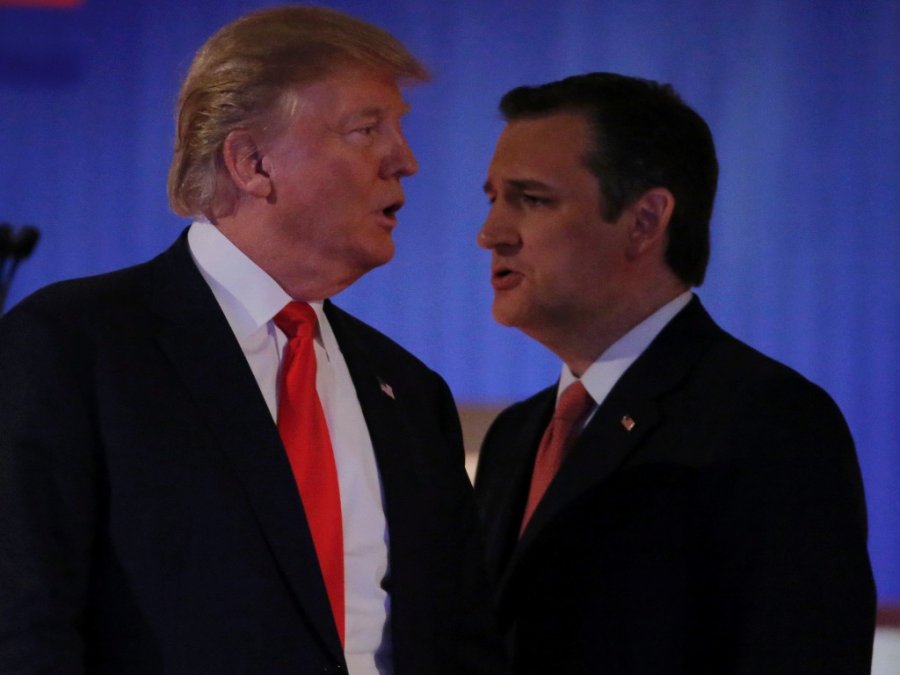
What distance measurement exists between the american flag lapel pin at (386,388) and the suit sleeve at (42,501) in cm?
44

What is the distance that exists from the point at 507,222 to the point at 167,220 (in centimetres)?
157

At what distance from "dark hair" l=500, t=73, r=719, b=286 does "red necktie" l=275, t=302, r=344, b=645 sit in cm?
82

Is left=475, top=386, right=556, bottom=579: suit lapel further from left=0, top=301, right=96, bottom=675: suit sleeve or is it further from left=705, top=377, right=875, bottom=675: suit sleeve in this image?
left=0, top=301, right=96, bottom=675: suit sleeve

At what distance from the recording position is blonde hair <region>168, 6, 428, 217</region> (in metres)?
1.61

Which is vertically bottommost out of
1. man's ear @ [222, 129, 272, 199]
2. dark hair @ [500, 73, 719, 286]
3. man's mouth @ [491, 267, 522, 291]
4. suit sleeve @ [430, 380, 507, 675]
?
suit sleeve @ [430, 380, 507, 675]

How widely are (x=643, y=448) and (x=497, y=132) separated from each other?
1.74 meters

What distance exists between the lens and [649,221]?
2275 mm

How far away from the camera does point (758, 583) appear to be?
6.08 feet

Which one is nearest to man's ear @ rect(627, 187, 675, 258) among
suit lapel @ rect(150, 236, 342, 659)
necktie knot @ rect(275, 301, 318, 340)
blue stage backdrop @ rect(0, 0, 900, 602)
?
necktie knot @ rect(275, 301, 318, 340)

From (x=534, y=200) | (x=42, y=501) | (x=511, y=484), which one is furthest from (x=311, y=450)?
(x=534, y=200)

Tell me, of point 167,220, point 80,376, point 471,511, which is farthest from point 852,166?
point 80,376

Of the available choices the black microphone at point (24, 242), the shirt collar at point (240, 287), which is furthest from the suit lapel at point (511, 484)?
the black microphone at point (24, 242)

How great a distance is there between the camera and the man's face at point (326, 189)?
1606 millimetres

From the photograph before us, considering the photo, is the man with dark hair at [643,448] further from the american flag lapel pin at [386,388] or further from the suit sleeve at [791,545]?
the american flag lapel pin at [386,388]
